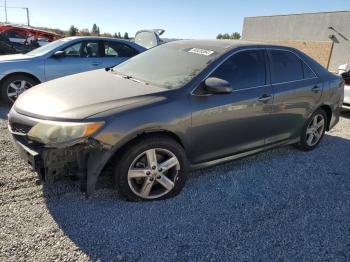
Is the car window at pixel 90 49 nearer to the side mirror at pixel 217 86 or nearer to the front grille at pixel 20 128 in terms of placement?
the front grille at pixel 20 128

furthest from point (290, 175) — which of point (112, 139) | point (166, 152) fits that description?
point (112, 139)

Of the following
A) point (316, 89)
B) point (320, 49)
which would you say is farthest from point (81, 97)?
point (320, 49)

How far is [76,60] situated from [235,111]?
14.5 feet

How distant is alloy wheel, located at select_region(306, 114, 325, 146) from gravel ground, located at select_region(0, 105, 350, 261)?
0.93 m

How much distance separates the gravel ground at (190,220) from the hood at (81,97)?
0.85 metres

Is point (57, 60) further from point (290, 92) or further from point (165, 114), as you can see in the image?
point (290, 92)

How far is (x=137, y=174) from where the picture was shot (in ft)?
9.97

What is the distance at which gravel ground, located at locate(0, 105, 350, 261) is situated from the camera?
254 centimetres

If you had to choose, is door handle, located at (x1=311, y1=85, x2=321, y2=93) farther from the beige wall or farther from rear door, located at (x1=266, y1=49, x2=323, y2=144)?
the beige wall

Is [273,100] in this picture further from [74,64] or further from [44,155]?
[74,64]

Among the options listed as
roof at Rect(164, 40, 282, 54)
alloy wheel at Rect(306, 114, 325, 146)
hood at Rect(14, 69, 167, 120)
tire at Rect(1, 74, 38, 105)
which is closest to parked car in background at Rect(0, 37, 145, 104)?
tire at Rect(1, 74, 38, 105)

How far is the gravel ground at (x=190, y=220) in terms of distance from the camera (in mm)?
2541

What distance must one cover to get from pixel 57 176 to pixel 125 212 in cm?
70

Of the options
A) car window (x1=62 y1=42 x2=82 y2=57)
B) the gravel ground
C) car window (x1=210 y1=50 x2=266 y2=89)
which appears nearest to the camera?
the gravel ground
